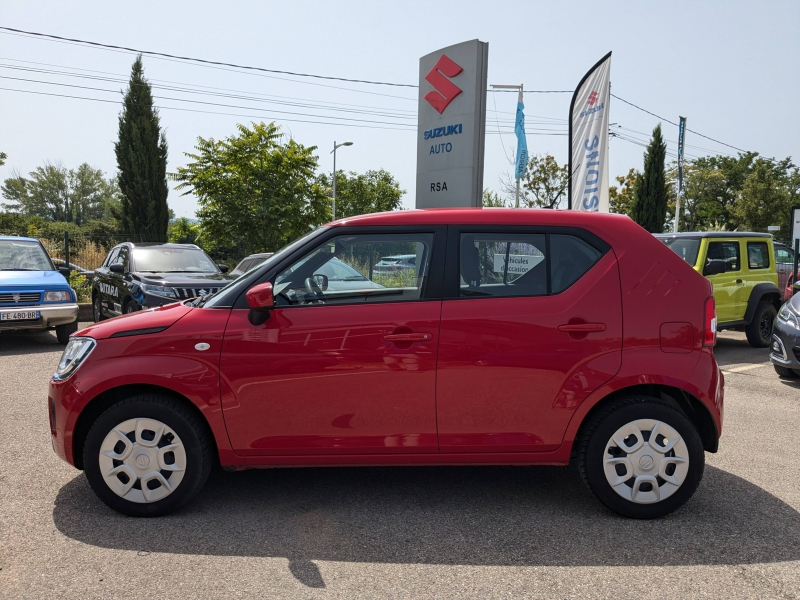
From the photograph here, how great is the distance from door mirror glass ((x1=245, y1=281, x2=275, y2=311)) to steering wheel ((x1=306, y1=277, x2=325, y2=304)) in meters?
0.25

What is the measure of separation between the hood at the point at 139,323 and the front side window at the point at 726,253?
902 cm

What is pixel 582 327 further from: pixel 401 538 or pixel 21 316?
pixel 21 316

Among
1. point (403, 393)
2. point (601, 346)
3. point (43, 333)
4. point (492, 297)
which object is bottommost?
point (43, 333)

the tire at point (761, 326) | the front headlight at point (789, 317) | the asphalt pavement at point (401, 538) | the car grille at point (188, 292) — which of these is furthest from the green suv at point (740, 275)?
the car grille at point (188, 292)

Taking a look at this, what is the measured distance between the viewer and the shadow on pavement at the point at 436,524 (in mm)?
3438

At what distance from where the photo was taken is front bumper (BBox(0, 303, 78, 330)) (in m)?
10.2

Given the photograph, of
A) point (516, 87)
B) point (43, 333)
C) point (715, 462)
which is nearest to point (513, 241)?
point (715, 462)

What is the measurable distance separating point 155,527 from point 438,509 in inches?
63.7

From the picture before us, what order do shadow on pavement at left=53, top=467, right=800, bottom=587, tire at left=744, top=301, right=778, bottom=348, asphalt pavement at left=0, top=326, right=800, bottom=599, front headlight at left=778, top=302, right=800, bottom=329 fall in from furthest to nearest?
tire at left=744, top=301, right=778, bottom=348, front headlight at left=778, top=302, right=800, bottom=329, shadow on pavement at left=53, top=467, right=800, bottom=587, asphalt pavement at left=0, top=326, right=800, bottom=599

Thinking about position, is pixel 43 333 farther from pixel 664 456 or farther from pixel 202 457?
pixel 664 456

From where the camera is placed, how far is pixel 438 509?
405 cm

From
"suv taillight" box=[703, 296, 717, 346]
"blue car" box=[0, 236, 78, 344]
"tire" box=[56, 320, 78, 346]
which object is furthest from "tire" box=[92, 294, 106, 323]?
"suv taillight" box=[703, 296, 717, 346]

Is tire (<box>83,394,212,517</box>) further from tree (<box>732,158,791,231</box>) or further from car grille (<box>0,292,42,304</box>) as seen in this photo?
tree (<box>732,158,791,231</box>)

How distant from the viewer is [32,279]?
34.9ft
